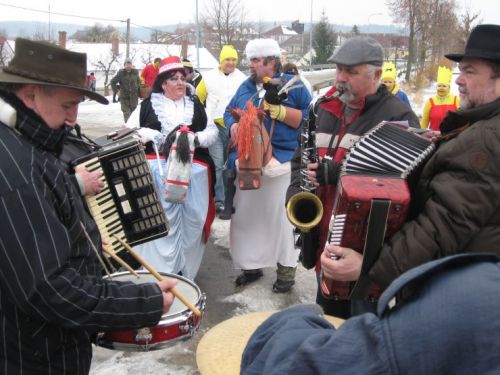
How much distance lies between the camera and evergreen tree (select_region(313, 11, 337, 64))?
159 feet

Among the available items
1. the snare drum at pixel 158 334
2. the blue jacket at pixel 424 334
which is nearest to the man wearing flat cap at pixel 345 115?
the snare drum at pixel 158 334

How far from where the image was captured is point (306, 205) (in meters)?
2.81

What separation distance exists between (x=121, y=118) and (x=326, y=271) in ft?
54.5

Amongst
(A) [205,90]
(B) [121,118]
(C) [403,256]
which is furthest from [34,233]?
(B) [121,118]

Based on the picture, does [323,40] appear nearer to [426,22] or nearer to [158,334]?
[426,22]

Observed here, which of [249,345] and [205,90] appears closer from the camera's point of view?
[249,345]

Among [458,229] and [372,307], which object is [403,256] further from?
[372,307]

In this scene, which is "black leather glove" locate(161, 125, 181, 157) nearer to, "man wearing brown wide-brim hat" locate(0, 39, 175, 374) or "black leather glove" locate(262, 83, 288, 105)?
"black leather glove" locate(262, 83, 288, 105)

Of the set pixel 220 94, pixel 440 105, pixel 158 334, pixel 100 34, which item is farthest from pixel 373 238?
pixel 100 34

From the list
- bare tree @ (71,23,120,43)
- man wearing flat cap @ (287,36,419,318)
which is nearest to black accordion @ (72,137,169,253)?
man wearing flat cap @ (287,36,419,318)

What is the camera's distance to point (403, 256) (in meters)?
1.98

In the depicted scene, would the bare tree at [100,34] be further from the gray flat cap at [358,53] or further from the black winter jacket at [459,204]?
the black winter jacket at [459,204]

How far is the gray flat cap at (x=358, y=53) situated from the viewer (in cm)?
292

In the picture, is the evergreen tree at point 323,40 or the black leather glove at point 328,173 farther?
the evergreen tree at point 323,40
